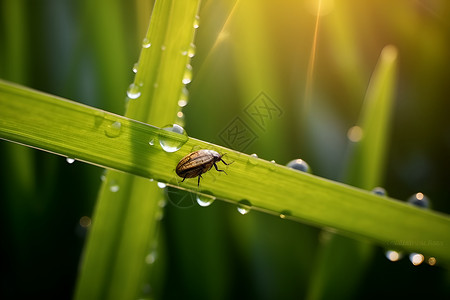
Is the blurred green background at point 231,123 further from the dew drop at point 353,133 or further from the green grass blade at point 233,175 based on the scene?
the green grass blade at point 233,175

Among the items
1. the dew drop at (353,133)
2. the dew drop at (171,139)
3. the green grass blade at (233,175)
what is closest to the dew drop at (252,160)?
the green grass blade at (233,175)

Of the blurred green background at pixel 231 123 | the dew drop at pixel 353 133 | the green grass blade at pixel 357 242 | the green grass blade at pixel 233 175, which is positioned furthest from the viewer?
the dew drop at pixel 353 133

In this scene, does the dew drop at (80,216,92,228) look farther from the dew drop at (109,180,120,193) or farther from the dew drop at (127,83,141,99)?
the dew drop at (127,83,141,99)

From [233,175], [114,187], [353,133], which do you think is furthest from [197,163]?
[353,133]

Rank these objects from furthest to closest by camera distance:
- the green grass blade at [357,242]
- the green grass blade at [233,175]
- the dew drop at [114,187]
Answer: the green grass blade at [357,242] < the dew drop at [114,187] < the green grass blade at [233,175]

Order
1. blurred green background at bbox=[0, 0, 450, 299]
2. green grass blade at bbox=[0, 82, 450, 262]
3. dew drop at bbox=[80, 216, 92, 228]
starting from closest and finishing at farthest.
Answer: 1. green grass blade at bbox=[0, 82, 450, 262]
2. blurred green background at bbox=[0, 0, 450, 299]
3. dew drop at bbox=[80, 216, 92, 228]

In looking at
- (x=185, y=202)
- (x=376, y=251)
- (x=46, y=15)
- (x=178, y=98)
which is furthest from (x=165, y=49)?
(x=376, y=251)

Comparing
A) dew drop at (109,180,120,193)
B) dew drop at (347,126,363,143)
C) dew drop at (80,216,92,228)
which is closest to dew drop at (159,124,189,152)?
dew drop at (109,180,120,193)

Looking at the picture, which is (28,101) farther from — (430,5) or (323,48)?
(430,5)
